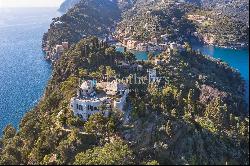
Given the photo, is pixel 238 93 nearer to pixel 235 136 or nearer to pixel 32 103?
pixel 235 136

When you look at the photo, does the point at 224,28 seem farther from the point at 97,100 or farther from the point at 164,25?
the point at 97,100

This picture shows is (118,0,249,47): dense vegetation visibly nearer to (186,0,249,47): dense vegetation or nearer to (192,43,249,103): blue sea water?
(186,0,249,47): dense vegetation

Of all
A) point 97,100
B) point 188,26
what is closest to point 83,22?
point 188,26

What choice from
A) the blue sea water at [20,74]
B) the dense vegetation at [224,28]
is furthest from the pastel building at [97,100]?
the dense vegetation at [224,28]

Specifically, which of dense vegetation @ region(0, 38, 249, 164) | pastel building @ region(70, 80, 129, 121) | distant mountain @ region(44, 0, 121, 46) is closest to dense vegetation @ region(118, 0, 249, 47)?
distant mountain @ region(44, 0, 121, 46)

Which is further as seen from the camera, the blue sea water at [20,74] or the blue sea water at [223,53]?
the blue sea water at [223,53]

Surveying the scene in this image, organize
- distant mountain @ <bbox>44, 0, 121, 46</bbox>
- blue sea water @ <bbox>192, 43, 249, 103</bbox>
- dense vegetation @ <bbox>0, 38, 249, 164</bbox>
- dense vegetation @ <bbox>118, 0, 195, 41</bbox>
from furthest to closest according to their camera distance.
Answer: distant mountain @ <bbox>44, 0, 121, 46</bbox> → dense vegetation @ <bbox>118, 0, 195, 41</bbox> → blue sea water @ <bbox>192, 43, 249, 103</bbox> → dense vegetation @ <bbox>0, 38, 249, 164</bbox>

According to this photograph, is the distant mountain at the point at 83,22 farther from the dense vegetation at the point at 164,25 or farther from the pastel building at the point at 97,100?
the pastel building at the point at 97,100

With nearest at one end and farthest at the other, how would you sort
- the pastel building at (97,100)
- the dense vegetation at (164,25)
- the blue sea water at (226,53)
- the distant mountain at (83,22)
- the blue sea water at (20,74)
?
the pastel building at (97,100), the blue sea water at (20,74), the blue sea water at (226,53), the dense vegetation at (164,25), the distant mountain at (83,22)

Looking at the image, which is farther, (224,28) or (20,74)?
(224,28)

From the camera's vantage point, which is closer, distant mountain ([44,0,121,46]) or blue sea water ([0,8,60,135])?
blue sea water ([0,8,60,135])

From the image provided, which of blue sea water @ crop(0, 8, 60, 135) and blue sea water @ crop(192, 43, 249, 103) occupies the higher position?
blue sea water @ crop(0, 8, 60, 135)
